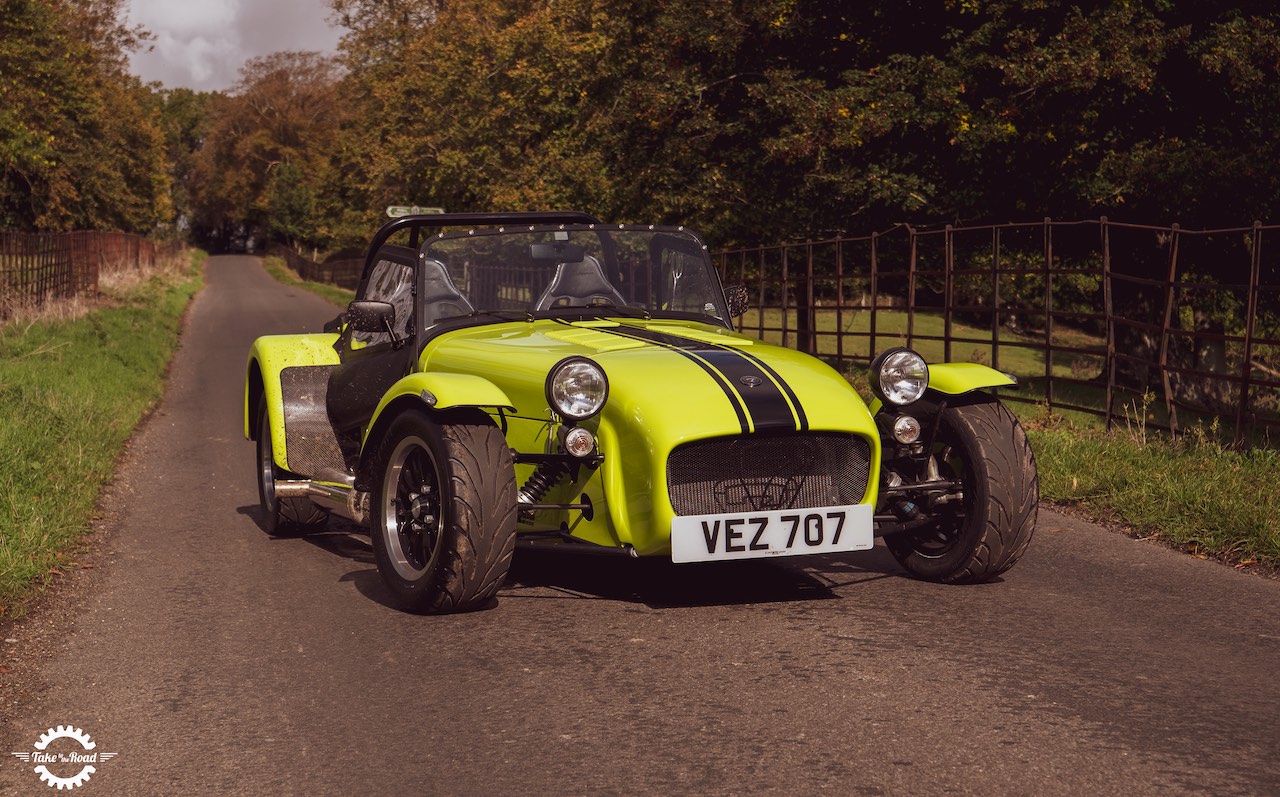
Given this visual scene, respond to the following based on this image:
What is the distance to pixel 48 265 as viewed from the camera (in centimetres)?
2636

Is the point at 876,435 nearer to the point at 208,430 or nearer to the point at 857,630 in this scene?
the point at 857,630

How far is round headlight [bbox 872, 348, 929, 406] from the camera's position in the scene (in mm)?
6547

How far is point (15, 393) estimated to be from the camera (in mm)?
12914

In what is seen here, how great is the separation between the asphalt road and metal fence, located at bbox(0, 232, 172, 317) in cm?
1749

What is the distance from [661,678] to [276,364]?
4.48 metres

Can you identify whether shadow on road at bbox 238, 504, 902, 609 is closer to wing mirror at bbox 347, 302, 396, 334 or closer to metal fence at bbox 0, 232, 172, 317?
wing mirror at bbox 347, 302, 396, 334

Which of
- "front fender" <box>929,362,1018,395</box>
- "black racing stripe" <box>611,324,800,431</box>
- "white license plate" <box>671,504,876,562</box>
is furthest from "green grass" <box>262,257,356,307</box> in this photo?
"white license plate" <box>671,504,876,562</box>

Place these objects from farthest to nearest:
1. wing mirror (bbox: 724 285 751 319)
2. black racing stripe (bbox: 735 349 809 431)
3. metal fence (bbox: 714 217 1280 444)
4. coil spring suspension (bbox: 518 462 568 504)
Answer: metal fence (bbox: 714 217 1280 444) → wing mirror (bbox: 724 285 751 319) → coil spring suspension (bbox: 518 462 568 504) → black racing stripe (bbox: 735 349 809 431)

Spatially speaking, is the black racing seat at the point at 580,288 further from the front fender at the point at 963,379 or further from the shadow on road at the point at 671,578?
the front fender at the point at 963,379

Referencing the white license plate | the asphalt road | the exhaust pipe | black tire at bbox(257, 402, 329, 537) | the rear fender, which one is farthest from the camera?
the rear fender

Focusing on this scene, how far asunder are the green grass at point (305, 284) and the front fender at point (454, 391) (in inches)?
941

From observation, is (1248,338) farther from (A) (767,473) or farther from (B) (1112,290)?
(B) (1112,290)

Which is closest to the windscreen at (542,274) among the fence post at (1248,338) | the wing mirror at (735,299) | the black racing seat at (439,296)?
the black racing seat at (439,296)

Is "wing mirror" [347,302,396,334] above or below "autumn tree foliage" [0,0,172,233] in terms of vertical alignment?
below
